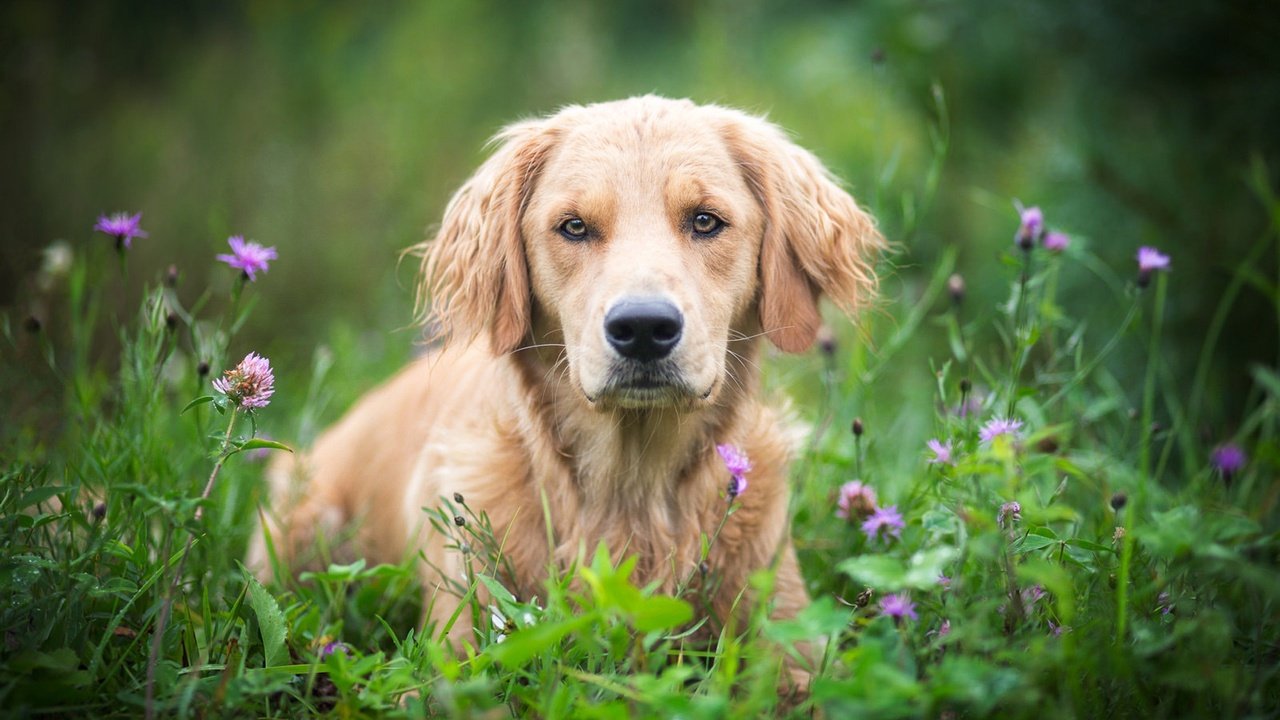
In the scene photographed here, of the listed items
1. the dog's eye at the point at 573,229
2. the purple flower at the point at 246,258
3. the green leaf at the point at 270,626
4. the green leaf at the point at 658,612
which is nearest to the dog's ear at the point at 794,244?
the dog's eye at the point at 573,229

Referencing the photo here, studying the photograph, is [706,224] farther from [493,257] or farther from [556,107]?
[556,107]

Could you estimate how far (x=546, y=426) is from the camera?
267cm

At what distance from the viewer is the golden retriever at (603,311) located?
8.07ft

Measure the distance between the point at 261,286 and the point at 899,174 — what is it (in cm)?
426

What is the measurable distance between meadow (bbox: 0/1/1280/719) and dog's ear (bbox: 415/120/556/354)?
590 mm

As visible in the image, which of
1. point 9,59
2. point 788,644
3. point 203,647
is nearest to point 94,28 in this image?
point 9,59

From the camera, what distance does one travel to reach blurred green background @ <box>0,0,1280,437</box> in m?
4.13

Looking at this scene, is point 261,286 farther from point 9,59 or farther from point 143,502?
point 143,502

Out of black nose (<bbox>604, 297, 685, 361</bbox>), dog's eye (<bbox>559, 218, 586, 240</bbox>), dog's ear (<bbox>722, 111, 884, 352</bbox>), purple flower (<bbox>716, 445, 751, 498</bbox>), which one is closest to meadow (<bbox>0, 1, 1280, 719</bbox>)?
dog's ear (<bbox>722, 111, 884, 352</bbox>)

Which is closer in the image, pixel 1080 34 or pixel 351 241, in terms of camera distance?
pixel 1080 34

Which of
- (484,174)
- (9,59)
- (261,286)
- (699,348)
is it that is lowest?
(261,286)

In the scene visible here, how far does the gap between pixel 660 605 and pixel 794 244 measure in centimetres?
153

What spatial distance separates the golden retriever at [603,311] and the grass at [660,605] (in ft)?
0.55

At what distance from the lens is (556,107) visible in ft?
21.5
